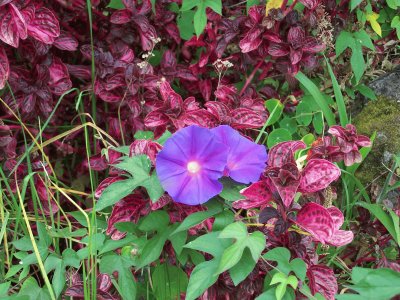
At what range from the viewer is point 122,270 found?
5.00ft

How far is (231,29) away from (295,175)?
0.98 m

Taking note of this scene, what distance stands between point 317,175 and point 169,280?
17.5 inches

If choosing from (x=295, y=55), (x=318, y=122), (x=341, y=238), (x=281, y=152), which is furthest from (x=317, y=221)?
(x=318, y=122)

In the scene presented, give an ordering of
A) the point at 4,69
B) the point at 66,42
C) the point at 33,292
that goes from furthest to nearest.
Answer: the point at 66,42
the point at 4,69
the point at 33,292

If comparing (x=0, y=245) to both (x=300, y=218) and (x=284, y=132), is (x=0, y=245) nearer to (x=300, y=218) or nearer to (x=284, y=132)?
(x=284, y=132)

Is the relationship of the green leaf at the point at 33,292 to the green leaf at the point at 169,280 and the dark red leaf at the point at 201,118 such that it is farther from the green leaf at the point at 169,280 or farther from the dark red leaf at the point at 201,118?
the dark red leaf at the point at 201,118

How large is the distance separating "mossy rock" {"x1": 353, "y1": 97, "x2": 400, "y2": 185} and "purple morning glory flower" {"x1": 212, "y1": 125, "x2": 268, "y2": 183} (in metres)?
0.96

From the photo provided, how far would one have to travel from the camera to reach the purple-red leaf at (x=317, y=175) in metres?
1.42

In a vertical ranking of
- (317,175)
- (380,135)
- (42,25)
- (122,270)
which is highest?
(42,25)

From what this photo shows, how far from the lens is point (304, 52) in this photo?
87.4 inches

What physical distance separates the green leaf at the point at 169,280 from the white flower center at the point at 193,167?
0.90 feet

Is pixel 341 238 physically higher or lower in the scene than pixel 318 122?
higher

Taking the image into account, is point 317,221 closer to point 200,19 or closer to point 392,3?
point 200,19

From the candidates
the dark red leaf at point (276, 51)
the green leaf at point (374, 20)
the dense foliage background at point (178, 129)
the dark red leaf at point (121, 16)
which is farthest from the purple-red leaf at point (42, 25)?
the green leaf at point (374, 20)
